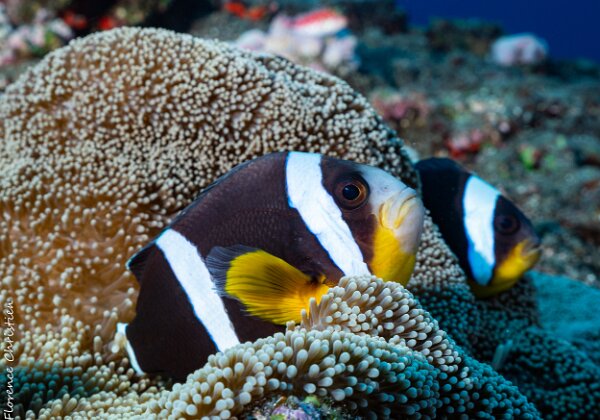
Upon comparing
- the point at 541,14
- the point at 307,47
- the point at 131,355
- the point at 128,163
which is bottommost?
the point at 131,355

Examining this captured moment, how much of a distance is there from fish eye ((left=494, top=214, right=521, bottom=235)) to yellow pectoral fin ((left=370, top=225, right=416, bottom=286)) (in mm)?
1224

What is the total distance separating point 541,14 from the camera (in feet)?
220

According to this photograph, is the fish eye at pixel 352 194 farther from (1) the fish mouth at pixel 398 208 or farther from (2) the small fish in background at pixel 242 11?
(2) the small fish in background at pixel 242 11

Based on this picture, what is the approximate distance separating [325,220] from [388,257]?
179 millimetres

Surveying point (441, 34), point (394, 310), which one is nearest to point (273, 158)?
point (394, 310)

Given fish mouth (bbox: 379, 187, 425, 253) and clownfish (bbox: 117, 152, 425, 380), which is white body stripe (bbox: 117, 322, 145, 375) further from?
fish mouth (bbox: 379, 187, 425, 253)

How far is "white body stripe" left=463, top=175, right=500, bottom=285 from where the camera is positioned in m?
2.39

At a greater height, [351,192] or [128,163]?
[128,163]

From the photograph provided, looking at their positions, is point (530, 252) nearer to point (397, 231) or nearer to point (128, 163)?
point (397, 231)

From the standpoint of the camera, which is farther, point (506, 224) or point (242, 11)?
point (242, 11)

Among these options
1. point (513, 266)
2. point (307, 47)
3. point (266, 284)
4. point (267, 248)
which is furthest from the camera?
point (307, 47)

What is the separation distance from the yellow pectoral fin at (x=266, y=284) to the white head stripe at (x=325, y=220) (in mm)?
90

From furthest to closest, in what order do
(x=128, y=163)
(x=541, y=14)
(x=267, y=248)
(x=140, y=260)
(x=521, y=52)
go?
(x=541, y=14), (x=521, y=52), (x=128, y=163), (x=140, y=260), (x=267, y=248)

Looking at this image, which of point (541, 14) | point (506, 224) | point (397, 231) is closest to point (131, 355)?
point (397, 231)
